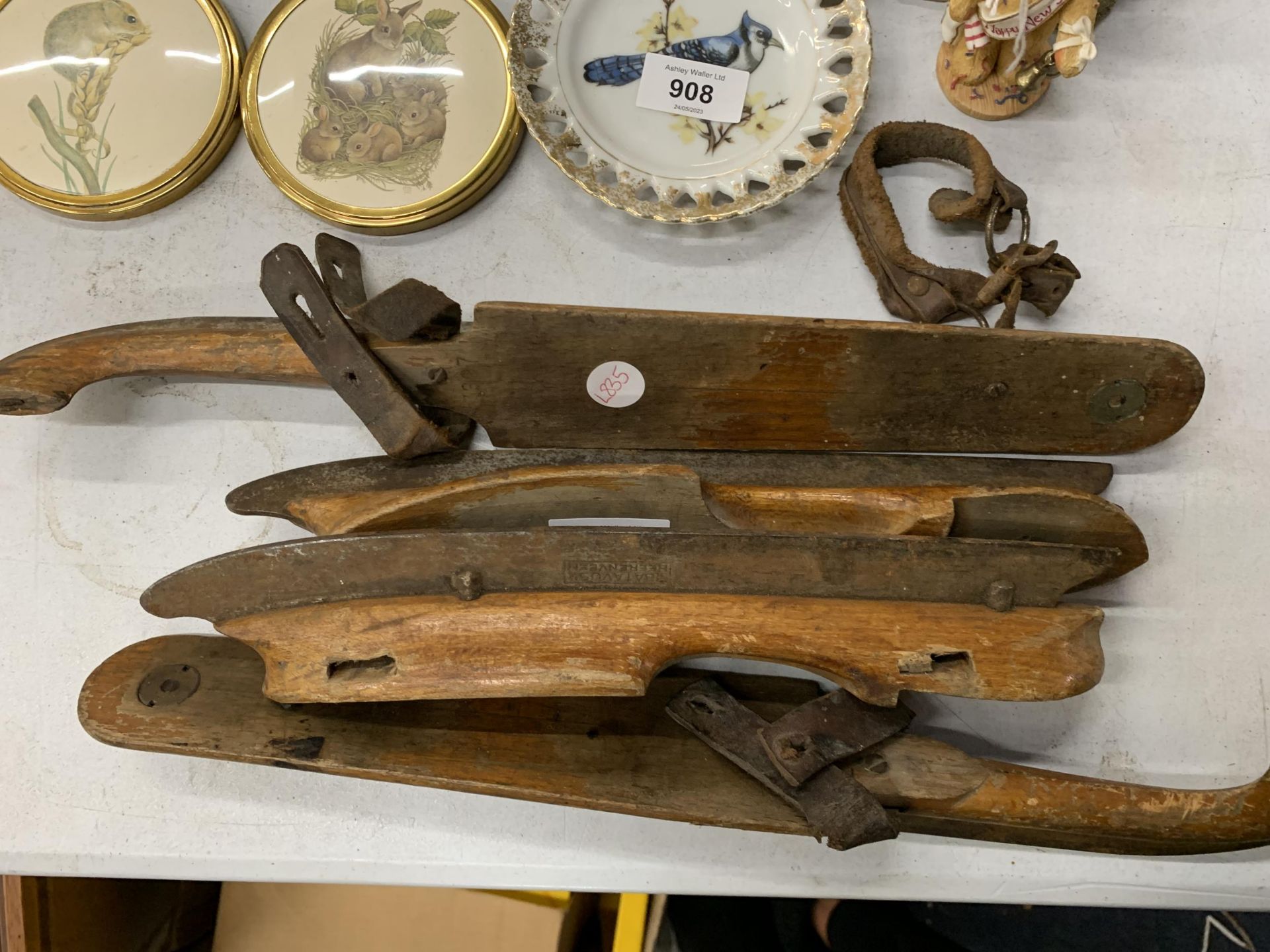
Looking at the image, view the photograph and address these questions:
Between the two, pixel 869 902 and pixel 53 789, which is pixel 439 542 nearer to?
pixel 53 789

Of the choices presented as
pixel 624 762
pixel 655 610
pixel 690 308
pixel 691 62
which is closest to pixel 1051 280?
pixel 690 308

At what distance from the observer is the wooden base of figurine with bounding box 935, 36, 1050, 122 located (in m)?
1.36

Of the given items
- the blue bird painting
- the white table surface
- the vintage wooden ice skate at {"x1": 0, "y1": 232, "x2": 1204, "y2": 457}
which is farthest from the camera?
the blue bird painting

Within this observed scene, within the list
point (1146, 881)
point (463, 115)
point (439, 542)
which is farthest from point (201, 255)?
point (1146, 881)

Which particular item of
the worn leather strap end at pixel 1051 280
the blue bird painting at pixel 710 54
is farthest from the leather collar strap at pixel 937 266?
the blue bird painting at pixel 710 54

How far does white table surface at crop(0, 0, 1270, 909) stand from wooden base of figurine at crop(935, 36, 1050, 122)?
0.12ft

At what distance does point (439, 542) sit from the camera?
1.05 m

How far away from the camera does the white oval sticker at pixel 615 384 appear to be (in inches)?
46.7

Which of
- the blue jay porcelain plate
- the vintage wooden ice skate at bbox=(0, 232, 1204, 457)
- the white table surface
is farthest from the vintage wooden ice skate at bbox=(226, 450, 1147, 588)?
the blue jay porcelain plate

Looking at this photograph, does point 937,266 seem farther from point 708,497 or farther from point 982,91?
point 708,497

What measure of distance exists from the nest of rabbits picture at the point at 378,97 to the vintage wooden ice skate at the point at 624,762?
773mm

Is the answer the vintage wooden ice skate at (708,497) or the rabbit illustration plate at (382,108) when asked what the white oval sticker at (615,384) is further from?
the rabbit illustration plate at (382,108)

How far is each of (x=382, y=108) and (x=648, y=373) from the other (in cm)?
63

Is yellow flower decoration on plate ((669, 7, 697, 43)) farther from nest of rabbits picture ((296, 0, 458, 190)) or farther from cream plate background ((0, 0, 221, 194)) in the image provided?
cream plate background ((0, 0, 221, 194))
